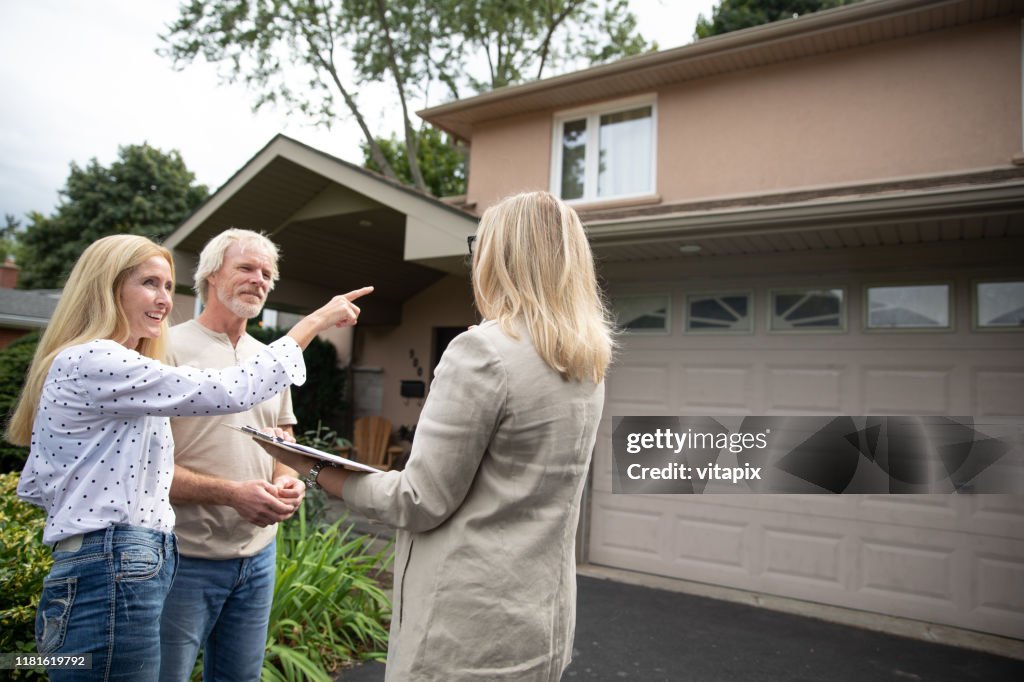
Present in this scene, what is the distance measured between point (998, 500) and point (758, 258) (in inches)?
101

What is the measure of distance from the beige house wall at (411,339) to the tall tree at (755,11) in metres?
11.8

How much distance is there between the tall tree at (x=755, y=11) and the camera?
16094 millimetres

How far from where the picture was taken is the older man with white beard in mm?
1890

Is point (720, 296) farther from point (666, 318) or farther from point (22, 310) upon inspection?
point (22, 310)

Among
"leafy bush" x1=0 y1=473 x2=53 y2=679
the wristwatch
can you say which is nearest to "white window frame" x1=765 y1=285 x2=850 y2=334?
the wristwatch

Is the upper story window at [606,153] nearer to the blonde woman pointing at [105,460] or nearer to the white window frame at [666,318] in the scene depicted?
the white window frame at [666,318]

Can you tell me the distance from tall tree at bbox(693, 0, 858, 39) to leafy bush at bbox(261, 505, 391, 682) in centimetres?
1655

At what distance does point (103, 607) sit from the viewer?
1.45 metres

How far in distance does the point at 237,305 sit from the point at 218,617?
104cm

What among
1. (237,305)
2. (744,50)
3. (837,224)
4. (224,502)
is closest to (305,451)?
(224,502)

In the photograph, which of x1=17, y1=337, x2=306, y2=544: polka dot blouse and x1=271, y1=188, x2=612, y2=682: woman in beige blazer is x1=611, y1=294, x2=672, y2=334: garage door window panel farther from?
x1=17, y1=337, x2=306, y2=544: polka dot blouse

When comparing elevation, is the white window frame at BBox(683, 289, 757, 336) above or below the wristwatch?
above

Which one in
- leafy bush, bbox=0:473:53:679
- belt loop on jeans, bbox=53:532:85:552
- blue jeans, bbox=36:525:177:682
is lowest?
leafy bush, bbox=0:473:53:679

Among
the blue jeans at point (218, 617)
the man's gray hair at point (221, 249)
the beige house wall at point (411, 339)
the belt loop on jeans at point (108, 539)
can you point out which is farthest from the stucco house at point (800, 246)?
the belt loop on jeans at point (108, 539)
